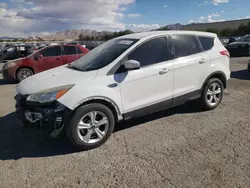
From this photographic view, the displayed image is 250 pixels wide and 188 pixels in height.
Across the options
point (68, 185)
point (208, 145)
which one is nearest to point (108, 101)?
point (68, 185)

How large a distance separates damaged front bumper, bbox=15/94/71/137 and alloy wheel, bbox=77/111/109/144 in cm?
28

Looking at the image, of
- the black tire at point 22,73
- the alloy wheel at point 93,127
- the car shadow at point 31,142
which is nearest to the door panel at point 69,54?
the black tire at point 22,73

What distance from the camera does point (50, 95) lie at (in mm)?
3285

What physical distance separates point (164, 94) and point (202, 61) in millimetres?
1157

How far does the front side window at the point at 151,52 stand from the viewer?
391 cm

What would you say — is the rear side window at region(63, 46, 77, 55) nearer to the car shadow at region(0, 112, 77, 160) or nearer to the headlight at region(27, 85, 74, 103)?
the car shadow at region(0, 112, 77, 160)

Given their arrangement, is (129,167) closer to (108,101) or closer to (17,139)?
(108,101)

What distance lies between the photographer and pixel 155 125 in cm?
432

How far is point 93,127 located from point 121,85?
31.5 inches

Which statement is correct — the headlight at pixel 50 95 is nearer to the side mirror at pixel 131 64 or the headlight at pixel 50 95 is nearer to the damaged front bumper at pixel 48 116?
the damaged front bumper at pixel 48 116

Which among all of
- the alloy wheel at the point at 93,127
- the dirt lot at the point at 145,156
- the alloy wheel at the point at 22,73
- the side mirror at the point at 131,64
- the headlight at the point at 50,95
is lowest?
the dirt lot at the point at 145,156

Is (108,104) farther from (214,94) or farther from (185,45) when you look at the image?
(214,94)

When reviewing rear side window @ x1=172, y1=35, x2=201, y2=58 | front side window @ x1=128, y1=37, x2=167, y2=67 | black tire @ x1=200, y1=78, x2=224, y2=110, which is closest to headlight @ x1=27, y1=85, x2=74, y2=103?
front side window @ x1=128, y1=37, x2=167, y2=67

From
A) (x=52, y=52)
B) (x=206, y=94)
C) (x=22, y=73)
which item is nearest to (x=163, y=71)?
(x=206, y=94)
